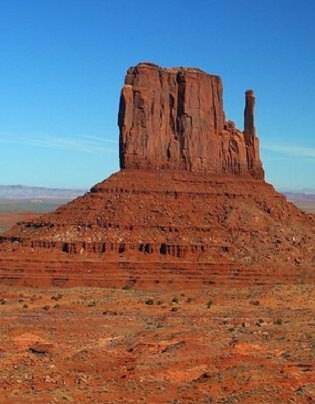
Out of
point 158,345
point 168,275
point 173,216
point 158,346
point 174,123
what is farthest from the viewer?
point 174,123

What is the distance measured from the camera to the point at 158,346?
1427 inches

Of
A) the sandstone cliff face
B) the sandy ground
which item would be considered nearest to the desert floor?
the sandy ground

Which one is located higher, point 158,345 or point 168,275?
point 168,275

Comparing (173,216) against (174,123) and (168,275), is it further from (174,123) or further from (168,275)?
(174,123)

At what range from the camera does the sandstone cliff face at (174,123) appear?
7756 centimetres

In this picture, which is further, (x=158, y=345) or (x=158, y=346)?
(x=158, y=345)

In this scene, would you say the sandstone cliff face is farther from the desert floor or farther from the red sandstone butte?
the desert floor

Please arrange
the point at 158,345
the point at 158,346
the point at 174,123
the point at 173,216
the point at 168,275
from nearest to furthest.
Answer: the point at 158,346, the point at 158,345, the point at 168,275, the point at 173,216, the point at 174,123

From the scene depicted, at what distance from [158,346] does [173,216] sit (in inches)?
1412

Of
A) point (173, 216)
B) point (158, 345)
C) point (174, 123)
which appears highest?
point (174, 123)

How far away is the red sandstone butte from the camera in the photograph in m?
67.1

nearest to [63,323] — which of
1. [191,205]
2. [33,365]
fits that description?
[33,365]

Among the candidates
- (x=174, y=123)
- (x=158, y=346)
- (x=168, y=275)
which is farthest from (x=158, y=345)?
(x=174, y=123)

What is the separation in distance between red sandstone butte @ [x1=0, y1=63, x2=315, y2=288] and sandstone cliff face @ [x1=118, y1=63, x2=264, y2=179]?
0.09 m
